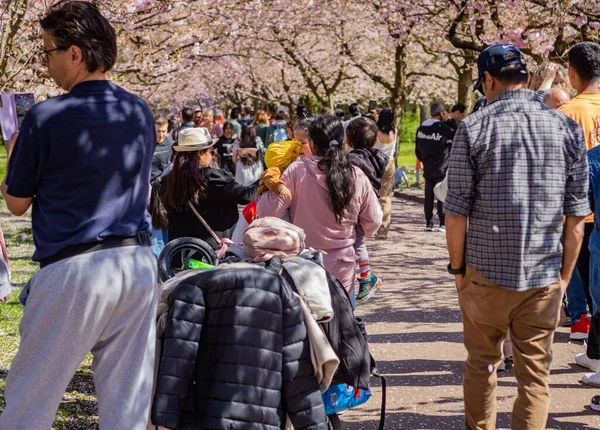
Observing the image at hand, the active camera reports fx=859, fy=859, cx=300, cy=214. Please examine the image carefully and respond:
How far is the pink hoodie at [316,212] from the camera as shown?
502 cm

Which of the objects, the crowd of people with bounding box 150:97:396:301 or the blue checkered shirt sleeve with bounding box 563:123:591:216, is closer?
the blue checkered shirt sleeve with bounding box 563:123:591:216

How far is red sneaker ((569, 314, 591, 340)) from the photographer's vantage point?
650 centimetres

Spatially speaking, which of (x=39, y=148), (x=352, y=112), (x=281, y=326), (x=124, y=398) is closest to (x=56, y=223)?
(x=39, y=148)

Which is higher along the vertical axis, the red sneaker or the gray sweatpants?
the gray sweatpants

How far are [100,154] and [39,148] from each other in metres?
0.21

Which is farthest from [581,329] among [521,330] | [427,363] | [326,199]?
[521,330]

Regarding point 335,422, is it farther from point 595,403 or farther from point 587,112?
point 587,112

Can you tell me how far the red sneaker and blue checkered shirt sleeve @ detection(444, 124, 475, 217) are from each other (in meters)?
3.17

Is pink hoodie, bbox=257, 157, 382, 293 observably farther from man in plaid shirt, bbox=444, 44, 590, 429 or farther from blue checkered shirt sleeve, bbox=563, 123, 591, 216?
blue checkered shirt sleeve, bbox=563, 123, 591, 216

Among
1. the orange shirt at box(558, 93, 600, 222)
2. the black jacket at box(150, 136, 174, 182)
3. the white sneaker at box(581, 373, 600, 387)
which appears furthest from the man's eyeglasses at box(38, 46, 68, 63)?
the black jacket at box(150, 136, 174, 182)

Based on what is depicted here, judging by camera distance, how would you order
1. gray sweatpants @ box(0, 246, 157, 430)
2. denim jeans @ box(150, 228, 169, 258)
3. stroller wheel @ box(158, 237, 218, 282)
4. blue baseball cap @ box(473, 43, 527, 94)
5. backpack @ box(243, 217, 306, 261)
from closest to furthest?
gray sweatpants @ box(0, 246, 157, 430) < blue baseball cap @ box(473, 43, 527, 94) < backpack @ box(243, 217, 306, 261) < stroller wheel @ box(158, 237, 218, 282) < denim jeans @ box(150, 228, 169, 258)

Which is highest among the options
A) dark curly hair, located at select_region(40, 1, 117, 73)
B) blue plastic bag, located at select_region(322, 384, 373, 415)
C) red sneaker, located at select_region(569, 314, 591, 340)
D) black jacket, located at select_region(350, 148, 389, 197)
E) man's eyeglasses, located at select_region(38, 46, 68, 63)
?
dark curly hair, located at select_region(40, 1, 117, 73)

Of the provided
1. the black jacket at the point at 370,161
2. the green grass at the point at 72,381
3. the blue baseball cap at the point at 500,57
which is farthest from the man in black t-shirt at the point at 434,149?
the blue baseball cap at the point at 500,57

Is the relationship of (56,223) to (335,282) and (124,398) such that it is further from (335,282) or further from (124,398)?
(335,282)
